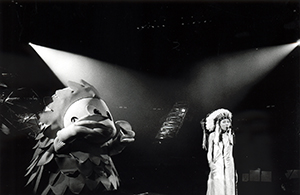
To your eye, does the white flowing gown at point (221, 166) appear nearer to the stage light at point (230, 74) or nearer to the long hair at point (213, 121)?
the long hair at point (213, 121)

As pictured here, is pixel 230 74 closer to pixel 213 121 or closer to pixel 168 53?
pixel 213 121

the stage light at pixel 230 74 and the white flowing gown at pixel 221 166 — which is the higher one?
the stage light at pixel 230 74

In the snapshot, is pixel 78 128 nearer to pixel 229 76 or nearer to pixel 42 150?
pixel 42 150

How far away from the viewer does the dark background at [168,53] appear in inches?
85.4

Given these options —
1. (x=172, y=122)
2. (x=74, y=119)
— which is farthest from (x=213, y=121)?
(x=74, y=119)

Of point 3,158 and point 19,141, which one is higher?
point 19,141

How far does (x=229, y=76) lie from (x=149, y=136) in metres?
0.80

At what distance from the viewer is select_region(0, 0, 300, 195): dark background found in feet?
7.11

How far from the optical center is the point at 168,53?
2.18 m

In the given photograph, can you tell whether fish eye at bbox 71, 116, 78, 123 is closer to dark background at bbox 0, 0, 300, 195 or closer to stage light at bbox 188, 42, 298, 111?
dark background at bbox 0, 0, 300, 195

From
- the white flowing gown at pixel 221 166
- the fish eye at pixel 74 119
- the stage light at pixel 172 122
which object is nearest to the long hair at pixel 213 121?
the white flowing gown at pixel 221 166

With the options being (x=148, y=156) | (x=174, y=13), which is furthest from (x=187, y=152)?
(x=174, y=13)

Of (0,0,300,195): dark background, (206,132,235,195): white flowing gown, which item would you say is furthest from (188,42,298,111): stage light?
(206,132,235,195): white flowing gown

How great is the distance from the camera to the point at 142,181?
83.8 inches
